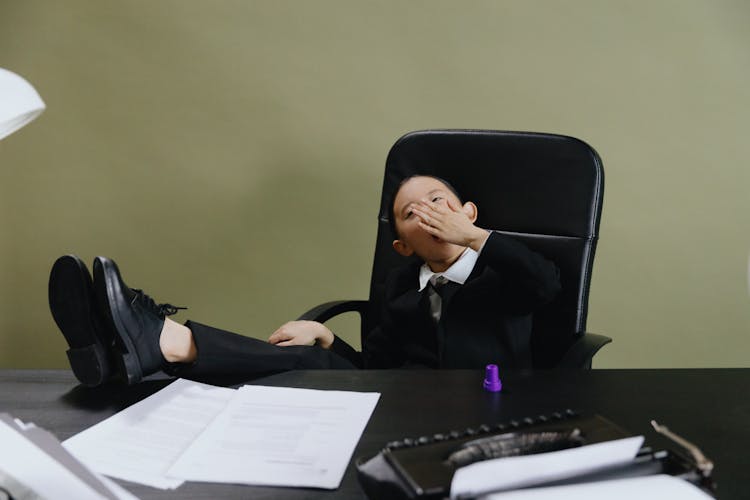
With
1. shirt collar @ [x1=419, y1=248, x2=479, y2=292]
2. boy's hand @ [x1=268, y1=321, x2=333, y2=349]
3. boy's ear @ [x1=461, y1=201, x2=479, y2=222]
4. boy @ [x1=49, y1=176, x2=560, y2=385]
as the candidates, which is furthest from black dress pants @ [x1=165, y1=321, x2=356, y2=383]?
boy's ear @ [x1=461, y1=201, x2=479, y2=222]

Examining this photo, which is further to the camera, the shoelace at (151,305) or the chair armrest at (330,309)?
Result: the chair armrest at (330,309)

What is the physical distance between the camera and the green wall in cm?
200

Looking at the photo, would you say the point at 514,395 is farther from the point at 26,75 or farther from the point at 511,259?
the point at 26,75

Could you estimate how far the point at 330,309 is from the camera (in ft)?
5.18

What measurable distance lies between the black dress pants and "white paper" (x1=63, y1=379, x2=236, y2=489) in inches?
1.9

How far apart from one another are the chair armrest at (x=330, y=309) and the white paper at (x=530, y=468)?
104 centimetres

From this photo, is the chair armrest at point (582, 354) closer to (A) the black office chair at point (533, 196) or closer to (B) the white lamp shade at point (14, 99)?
(A) the black office chair at point (533, 196)

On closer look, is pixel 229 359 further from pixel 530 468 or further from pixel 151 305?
pixel 530 468

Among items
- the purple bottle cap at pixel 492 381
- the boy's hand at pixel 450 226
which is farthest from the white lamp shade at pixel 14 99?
the boy's hand at pixel 450 226

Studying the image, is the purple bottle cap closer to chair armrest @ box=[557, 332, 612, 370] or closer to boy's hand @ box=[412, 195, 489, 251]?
chair armrest @ box=[557, 332, 612, 370]

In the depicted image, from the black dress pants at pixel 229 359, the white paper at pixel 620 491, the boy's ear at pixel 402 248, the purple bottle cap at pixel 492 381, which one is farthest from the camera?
the boy's ear at pixel 402 248

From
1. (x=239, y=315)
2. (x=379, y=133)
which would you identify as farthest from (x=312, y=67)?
(x=239, y=315)

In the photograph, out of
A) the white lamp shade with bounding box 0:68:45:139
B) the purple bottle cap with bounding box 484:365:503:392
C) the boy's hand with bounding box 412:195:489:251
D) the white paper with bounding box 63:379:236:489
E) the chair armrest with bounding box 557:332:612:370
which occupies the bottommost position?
the chair armrest with bounding box 557:332:612:370

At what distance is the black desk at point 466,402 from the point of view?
77 cm
